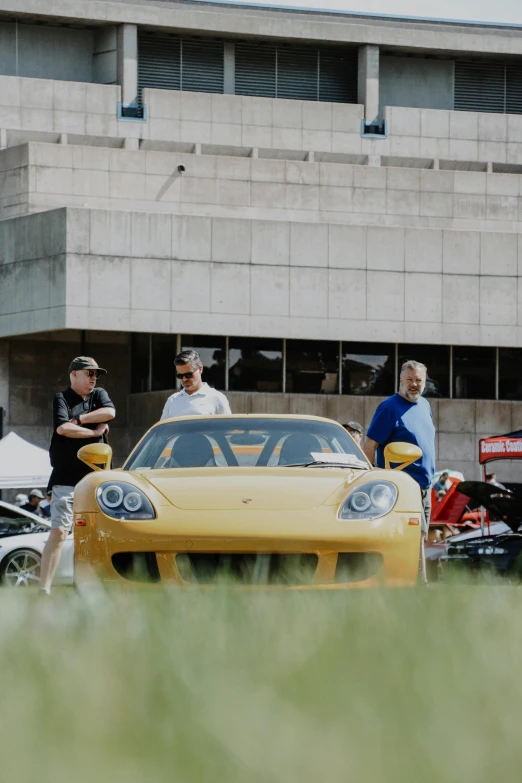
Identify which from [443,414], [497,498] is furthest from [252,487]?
[443,414]

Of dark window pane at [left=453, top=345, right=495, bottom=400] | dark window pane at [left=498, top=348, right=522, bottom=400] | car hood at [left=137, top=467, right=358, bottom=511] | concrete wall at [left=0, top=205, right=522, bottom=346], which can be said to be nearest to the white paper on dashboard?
car hood at [left=137, top=467, right=358, bottom=511]

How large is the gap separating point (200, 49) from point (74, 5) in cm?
429

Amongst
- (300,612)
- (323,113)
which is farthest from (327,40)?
(300,612)

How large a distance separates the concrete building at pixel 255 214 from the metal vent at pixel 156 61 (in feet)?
0.15

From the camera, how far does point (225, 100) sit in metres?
40.0

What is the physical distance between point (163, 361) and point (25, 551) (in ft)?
67.3

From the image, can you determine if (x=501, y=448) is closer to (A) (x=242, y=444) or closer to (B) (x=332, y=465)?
(A) (x=242, y=444)

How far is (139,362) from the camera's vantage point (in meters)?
37.5

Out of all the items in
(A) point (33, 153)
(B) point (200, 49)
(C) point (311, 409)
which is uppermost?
(B) point (200, 49)

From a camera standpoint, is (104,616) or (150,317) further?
(150,317)

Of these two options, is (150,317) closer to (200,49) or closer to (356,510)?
(200,49)

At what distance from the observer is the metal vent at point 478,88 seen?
44188 millimetres

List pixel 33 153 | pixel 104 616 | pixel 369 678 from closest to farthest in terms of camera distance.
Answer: pixel 369 678
pixel 104 616
pixel 33 153

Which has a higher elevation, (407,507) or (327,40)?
(327,40)
